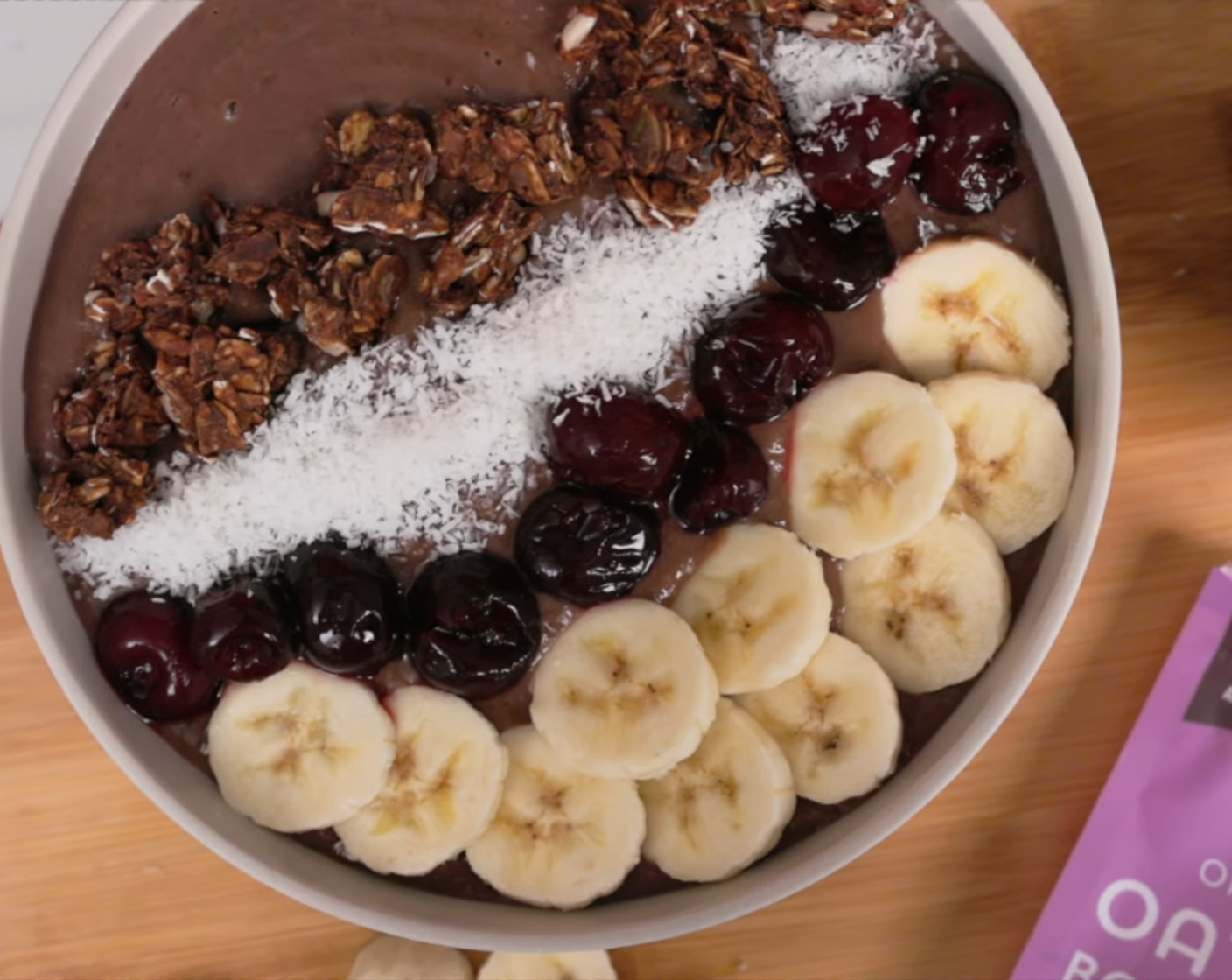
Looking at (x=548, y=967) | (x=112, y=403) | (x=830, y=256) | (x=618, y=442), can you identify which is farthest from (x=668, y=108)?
(x=548, y=967)

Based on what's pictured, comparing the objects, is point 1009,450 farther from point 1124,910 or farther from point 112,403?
point 112,403

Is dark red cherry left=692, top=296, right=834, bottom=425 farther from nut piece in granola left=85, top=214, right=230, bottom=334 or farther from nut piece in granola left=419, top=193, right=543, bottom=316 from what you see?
nut piece in granola left=85, top=214, right=230, bottom=334

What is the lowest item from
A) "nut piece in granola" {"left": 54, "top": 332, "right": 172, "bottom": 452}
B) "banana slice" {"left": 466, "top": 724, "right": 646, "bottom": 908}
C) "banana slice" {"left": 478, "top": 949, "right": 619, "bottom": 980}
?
"banana slice" {"left": 478, "top": 949, "right": 619, "bottom": 980}

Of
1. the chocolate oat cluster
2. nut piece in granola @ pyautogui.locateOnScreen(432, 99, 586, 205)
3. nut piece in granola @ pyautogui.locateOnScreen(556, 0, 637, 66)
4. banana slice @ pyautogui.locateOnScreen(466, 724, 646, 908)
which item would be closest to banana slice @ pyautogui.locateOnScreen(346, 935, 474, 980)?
banana slice @ pyautogui.locateOnScreen(466, 724, 646, 908)

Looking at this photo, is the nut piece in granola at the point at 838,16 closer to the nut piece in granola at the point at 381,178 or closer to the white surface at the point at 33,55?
the nut piece in granola at the point at 381,178

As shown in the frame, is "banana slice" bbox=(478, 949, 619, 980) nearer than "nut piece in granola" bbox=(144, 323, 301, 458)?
No

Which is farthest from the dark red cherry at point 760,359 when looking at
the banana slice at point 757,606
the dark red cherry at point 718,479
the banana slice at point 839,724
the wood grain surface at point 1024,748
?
the wood grain surface at point 1024,748
